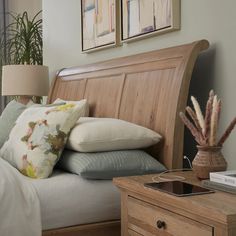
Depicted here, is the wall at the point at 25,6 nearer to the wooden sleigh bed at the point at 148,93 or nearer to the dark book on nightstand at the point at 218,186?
the wooden sleigh bed at the point at 148,93

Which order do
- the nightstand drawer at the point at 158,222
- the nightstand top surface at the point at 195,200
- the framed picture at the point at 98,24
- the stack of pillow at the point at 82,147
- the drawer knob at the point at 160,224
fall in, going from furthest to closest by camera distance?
1. the framed picture at the point at 98,24
2. the stack of pillow at the point at 82,147
3. the drawer knob at the point at 160,224
4. the nightstand drawer at the point at 158,222
5. the nightstand top surface at the point at 195,200

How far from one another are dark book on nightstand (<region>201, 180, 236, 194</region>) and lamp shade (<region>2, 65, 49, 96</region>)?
2276mm

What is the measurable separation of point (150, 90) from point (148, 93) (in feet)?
0.07

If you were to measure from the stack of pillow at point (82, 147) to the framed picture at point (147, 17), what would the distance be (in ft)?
1.90

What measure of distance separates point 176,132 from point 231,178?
0.57 metres

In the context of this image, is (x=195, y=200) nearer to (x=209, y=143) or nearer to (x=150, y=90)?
(x=209, y=143)

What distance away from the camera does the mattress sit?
5.63 ft

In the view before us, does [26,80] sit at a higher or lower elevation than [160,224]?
higher

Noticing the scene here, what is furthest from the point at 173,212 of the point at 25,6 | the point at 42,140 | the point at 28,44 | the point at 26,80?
the point at 25,6

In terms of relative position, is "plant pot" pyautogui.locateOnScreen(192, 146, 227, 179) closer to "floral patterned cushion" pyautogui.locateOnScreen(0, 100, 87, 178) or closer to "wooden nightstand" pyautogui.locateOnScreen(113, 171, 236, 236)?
"wooden nightstand" pyautogui.locateOnScreen(113, 171, 236, 236)

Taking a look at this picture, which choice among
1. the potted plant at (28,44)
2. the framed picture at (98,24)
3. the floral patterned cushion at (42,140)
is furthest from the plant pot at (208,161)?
the potted plant at (28,44)

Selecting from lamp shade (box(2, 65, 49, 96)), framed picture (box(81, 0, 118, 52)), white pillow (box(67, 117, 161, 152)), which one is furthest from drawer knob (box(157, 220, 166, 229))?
lamp shade (box(2, 65, 49, 96))

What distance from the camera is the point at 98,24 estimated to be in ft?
9.46

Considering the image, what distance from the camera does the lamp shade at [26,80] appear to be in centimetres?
347
